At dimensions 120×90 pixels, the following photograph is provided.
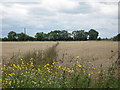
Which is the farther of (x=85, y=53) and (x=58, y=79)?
(x=85, y=53)

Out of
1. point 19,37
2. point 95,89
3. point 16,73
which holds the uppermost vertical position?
point 19,37

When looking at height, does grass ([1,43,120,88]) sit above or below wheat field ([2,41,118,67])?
below

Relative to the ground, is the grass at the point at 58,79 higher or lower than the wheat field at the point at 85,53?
lower

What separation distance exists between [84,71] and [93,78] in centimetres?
32

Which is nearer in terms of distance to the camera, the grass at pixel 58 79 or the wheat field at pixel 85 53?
the grass at pixel 58 79

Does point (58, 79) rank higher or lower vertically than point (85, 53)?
lower

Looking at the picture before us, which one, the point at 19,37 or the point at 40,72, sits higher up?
the point at 19,37

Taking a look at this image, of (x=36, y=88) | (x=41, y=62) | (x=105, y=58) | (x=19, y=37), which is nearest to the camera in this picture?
(x=36, y=88)

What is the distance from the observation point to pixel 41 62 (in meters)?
7.59

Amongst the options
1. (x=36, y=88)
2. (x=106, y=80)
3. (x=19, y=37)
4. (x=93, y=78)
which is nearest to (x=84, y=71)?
(x=93, y=78)

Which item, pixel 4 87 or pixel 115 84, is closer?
pixel 4 87

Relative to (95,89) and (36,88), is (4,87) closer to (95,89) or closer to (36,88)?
(36,88)

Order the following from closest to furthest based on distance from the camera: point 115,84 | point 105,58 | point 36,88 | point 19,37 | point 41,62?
1. point 36,88
2. point 115,84
3. point 41,62
4. point 105,58
5. point 19,37

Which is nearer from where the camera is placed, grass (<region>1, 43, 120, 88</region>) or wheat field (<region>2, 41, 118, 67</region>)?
grass (<region>1, 43, 120, 88</region>)
